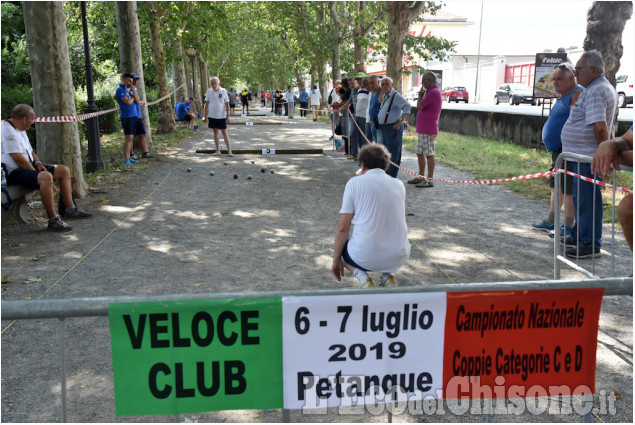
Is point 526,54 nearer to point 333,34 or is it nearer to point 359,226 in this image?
point 333,34

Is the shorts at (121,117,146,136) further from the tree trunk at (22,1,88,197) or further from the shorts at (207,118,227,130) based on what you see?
the tree trunk at (22,1,88,197)

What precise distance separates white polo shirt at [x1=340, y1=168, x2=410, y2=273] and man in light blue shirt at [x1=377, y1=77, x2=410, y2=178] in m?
5.60

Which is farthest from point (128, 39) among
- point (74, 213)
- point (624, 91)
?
point (624, 91)

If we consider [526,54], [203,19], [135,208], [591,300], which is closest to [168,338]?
[591,300]

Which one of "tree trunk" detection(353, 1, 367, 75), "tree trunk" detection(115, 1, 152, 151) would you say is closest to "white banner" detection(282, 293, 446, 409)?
"tree trunk" detection(115, 1, 152, 151)

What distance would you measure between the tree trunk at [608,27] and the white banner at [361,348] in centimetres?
983

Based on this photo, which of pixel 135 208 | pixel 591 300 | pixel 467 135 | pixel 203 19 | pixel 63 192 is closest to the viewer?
pixel 591 300

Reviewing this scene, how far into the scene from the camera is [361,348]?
2.19 m

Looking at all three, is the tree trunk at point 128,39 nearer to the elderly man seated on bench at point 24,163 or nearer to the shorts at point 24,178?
the elderly man seated on bench at point 24,163

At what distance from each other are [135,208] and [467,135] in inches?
571

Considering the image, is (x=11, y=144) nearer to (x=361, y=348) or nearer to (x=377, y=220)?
(x=377, y=220)

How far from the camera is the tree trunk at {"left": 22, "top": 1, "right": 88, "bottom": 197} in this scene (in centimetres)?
863

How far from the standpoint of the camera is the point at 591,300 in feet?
7.31

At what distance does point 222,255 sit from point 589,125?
4195 millimetres
